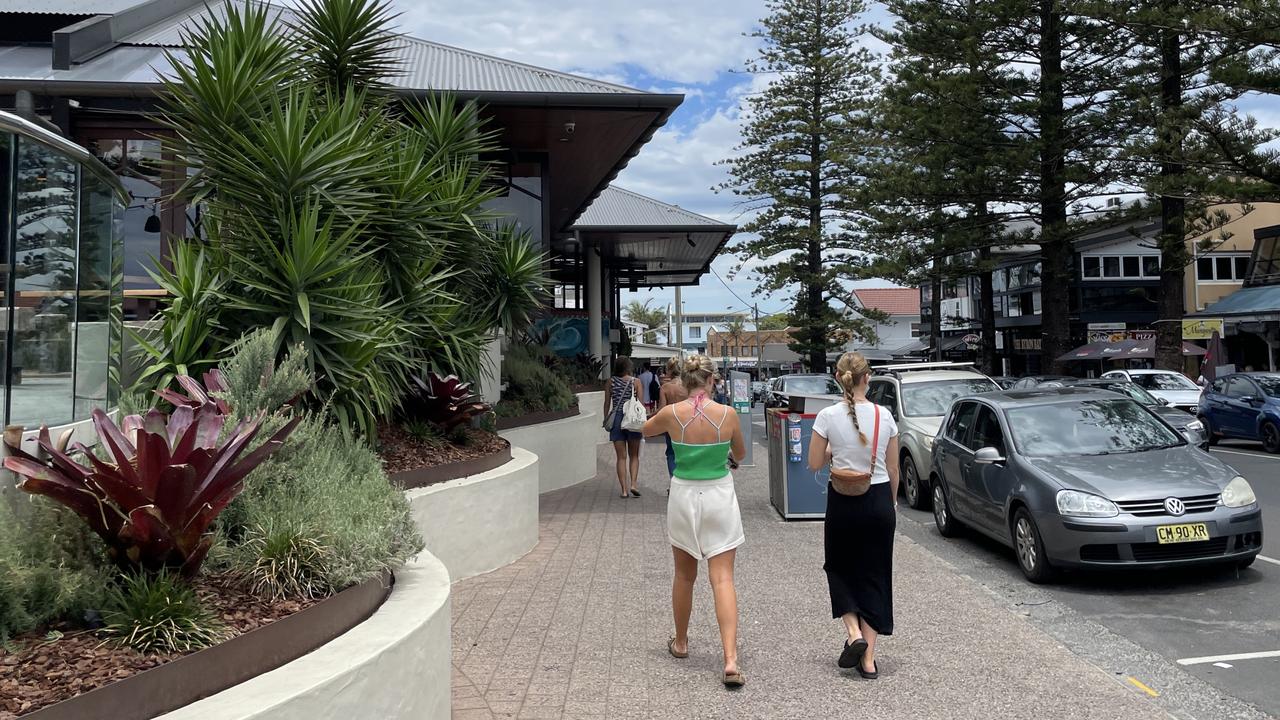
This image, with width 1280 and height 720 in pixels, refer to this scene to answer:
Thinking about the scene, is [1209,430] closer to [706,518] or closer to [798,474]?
[798,474]

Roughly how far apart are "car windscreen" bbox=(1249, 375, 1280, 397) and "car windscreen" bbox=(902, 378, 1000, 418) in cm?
905

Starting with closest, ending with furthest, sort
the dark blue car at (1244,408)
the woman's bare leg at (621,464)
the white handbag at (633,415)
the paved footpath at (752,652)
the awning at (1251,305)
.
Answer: the paved footpath at (752,652) < the white handbag at (633,415) < the woman's bare leg at (621,464) < the dark blue car at (1244,408) < the awning at (1251,305)

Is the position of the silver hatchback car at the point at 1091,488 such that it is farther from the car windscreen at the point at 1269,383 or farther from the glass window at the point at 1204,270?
the glass window at the point at 1204,270

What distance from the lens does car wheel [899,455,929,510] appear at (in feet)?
38.7

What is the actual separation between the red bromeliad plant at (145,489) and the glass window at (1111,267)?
1999 inches

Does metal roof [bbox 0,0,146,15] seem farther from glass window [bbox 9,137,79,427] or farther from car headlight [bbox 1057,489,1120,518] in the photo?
car headlight [bbox 1057,489,1120,518]

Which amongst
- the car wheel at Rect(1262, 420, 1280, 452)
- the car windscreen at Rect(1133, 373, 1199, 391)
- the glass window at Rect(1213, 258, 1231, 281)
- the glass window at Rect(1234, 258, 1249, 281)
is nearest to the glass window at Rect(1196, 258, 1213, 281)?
the glass window at Rect(1213, 258, 1231, 281)

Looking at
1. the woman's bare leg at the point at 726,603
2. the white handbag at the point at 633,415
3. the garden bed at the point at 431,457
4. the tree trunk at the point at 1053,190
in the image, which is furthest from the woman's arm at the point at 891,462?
the tree trunk at the point at 1053,190

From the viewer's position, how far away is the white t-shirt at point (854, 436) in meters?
5.32

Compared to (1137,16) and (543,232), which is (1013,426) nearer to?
(543,232)

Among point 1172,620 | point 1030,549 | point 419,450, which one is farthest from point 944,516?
point 419,450

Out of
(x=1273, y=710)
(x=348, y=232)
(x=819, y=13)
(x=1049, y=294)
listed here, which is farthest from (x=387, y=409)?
(x=819, y=13)

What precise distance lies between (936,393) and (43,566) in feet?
37.8

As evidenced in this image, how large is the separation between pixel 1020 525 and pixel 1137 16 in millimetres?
16456
